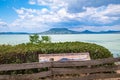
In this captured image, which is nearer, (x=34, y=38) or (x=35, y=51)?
(x=35, y=51)

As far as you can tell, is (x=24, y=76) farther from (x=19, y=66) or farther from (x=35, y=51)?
(x=35, y=51)

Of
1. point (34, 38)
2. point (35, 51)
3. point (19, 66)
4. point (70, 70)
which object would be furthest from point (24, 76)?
point (34, 38)

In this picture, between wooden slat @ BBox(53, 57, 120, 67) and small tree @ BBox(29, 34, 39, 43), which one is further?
small tree @ BBox(29, 34, 39, 43)

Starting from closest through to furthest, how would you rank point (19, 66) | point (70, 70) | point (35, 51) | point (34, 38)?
point (19, 66), point (70, 70), point (35, 51), point (34, 38)

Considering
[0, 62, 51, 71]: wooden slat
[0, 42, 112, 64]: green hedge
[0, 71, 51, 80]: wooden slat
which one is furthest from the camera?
[0, 42, 112, 64]: green hedge

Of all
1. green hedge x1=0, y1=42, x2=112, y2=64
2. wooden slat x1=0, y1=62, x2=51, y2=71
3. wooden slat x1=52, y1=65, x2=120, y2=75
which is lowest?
wooden slat x1=52, y1=65, x2=120, y2=75

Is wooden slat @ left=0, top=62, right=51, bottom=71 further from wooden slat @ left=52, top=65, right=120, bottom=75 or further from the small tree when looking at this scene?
the small tree

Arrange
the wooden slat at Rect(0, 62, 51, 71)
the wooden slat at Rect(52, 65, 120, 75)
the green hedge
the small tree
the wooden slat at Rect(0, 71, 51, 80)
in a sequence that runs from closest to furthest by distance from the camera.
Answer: the wooden slat at Rect(0, 62, 51, 71) < the wooden slat at Rect(0, 71, 51, 80) < the wooden slat at Rect(52, 65, 120, 75) < the green hedge < the small tree

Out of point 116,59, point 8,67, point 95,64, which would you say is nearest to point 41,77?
point 8,67

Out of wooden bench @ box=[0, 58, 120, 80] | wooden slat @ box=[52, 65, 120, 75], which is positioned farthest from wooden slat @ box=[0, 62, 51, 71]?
wooden slat @ box=[52, 65, 120, 75]

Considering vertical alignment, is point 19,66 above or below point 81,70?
above

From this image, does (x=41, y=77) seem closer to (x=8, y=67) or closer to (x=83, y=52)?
(x=8, y=67)

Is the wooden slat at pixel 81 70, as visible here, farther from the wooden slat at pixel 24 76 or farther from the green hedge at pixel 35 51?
the green hedge at pixel 35 51

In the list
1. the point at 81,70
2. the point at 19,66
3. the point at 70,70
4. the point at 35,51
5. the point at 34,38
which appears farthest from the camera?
the point at 34,38
